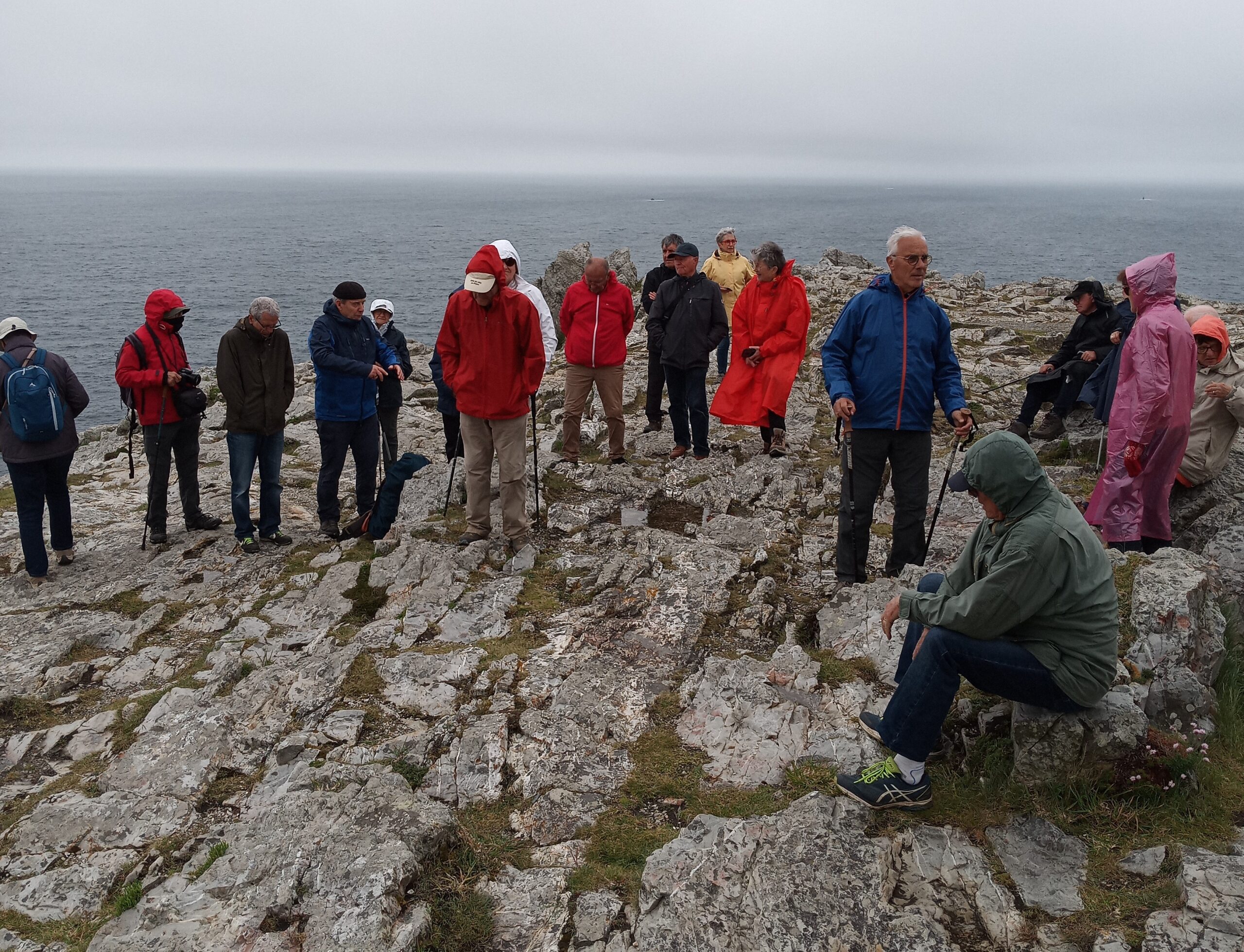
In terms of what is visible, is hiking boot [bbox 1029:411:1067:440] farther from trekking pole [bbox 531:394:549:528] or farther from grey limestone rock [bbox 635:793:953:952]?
grey limestone rock [bbox 635:793:953:952]

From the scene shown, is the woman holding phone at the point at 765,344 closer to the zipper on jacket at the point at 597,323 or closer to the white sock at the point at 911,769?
the zipper on jacket at the point at 597,323

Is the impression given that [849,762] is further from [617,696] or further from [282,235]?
[282,235]

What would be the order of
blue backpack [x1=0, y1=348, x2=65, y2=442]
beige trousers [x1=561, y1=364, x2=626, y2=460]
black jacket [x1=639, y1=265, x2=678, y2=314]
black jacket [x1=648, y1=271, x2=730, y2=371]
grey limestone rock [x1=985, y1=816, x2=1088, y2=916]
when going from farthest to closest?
black jacket [x1=639, y1=265, x2=678, y2=314], beige trousers [x1=561, y1=364, x2=626, y2=460], black jacket [x1=648, y1=271, x2=730, y2=371], blue backpack [x1=0, y1=348, x2=65, y2=442], grey limestone rock [x1=985, y1=816, x2=1088, y2=916]

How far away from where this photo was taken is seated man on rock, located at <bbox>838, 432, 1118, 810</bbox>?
4.74m

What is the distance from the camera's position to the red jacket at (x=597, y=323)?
1225 centimetres

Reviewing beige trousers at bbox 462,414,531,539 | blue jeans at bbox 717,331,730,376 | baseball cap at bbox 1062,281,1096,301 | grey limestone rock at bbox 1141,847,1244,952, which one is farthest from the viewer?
blue jeans at bbox 717,331,730,376

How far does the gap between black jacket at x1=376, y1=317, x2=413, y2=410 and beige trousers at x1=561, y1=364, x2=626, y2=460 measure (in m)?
2.55

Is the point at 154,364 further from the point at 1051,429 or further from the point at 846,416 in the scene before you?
the point at 1051,429

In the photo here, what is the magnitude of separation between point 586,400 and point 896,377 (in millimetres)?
6140

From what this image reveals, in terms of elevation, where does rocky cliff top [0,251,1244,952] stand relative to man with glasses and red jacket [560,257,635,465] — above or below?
below

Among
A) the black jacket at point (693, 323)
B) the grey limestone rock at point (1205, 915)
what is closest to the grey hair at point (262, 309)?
the black jacket at point (693, 323)

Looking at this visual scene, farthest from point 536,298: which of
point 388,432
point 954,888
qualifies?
point 954,888

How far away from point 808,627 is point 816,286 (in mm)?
24768

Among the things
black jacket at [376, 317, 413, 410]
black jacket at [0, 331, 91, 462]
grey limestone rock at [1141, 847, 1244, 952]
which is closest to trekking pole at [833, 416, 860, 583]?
grey limestone rock at [1141, 847, 1244, 952]
